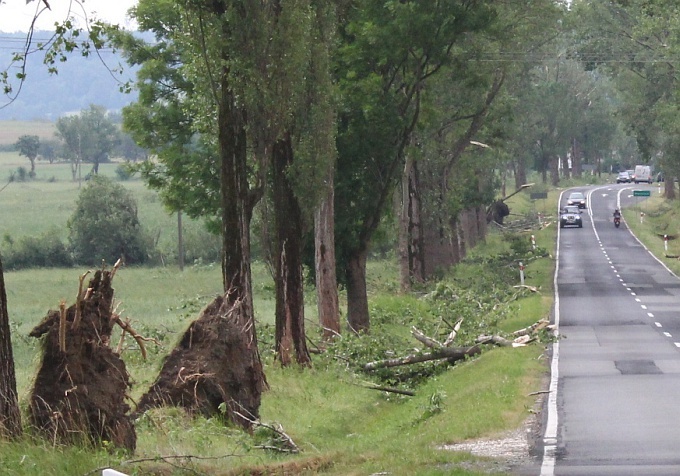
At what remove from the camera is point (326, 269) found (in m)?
28.9

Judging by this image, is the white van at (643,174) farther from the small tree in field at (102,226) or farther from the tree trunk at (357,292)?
the tree trunk at (357,292)

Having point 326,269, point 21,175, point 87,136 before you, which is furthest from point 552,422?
point 87,136

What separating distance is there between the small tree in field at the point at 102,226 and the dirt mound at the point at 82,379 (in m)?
64.3

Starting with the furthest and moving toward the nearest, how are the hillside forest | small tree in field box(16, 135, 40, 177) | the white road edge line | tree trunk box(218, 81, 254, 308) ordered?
small tree in field box(16, 135, 40, 177) < tree trunk box(218, 81, 254, 308) < the hillside forest < the white road edge line

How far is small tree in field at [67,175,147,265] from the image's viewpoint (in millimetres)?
75688

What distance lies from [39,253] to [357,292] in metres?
49.8

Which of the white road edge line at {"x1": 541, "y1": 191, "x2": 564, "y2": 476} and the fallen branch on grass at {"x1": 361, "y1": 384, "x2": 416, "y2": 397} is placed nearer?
the white road edge line at {"x1": 541, "y1": 191, "x2": 564, "y2": 476}

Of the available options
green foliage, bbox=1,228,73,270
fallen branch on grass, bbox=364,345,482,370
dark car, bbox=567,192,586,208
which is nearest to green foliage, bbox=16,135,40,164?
green foliage, bbox=1,228,73,270

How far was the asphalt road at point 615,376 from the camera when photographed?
13094 mm

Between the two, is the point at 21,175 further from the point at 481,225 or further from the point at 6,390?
the point at 6,390

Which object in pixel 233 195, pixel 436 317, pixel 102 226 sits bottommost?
pixel 436 317

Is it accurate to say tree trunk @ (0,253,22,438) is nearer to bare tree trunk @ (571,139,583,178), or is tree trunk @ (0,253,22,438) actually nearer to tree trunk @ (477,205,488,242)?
tree trunk @ (477,205,488,242)

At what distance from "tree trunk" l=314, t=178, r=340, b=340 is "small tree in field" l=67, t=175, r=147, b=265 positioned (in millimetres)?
48133

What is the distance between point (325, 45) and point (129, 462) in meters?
16.2
